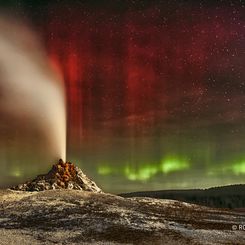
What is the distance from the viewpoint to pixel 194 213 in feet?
234

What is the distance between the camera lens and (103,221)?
5603 cm

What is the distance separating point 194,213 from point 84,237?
93.1 feet

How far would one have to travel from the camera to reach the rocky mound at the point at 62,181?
9344 cm

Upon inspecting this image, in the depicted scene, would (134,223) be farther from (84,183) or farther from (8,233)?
(84,183)

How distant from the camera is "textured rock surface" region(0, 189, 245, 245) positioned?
47375 mm

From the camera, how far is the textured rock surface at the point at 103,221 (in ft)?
155

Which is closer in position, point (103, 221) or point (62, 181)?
point (103, 221)

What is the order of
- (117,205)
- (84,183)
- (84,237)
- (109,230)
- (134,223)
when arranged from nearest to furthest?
(84,237)
(109,230)
(134,223)
(117,205)
(84,183)

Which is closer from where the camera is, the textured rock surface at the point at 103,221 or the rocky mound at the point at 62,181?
the textured rock surface at the point at 103,221

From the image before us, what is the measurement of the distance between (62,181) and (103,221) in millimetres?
42458

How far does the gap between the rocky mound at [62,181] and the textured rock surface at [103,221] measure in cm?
1311

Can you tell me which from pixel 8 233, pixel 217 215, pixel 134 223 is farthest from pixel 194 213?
pixel 8 233

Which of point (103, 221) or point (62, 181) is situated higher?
point (62, 181)

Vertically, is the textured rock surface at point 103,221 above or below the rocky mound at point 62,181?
below
